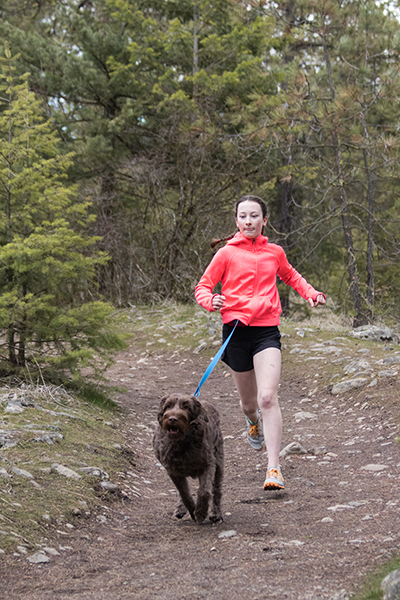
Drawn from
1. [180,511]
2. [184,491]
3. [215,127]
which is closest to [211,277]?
[184,491]

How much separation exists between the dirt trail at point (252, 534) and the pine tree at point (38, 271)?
1.25 meters

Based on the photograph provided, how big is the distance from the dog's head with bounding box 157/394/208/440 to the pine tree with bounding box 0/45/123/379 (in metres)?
2.81

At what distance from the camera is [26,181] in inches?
256

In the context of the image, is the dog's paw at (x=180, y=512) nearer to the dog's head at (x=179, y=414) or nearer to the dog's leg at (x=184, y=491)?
the dog's leg at (x=184, y=491)

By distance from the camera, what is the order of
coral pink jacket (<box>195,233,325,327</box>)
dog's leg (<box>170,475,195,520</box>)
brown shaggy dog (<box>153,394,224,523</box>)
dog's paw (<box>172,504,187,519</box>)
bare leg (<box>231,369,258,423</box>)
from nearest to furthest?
brown shaggy dog (<box>153,394,224,523</box>) → dog's leg (<box>170,475,195,520</box>) → dog's paw (<box>172,504,187,519</box>) → coral pink jacket (<box>195,233,325,327</box>) → bare leg (<box>231,369,258,423</box>)

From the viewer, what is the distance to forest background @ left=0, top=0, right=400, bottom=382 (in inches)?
445

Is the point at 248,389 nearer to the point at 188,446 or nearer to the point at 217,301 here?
the point at 217,301

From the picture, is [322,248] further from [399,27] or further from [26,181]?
[26,181]

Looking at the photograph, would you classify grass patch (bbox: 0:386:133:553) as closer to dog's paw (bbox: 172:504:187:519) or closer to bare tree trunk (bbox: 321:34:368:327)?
dog's paw (bbox: 172:504:187:519)

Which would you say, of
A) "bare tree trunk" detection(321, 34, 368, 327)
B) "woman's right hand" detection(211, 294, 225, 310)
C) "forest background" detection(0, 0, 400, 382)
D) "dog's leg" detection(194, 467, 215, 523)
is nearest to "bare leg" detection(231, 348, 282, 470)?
"woman's right hand" detection(211, 294, 225, 310)

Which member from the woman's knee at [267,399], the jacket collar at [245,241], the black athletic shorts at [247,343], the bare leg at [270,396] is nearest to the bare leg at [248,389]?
the black athletic shorts at [247,343]

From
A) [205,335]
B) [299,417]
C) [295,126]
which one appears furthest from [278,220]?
[299,417]

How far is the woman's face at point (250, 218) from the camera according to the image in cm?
450

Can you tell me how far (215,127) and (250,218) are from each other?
372 inches
